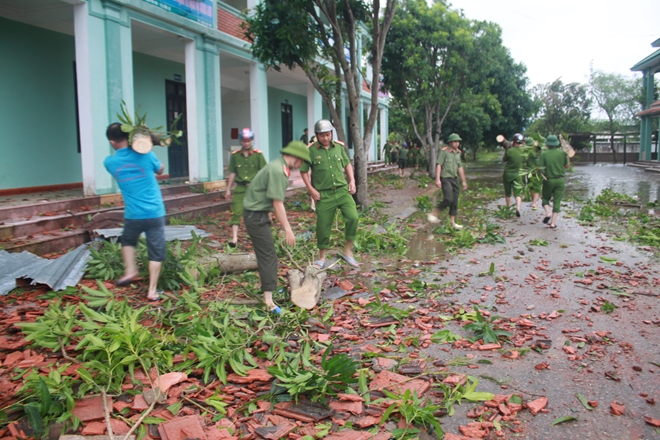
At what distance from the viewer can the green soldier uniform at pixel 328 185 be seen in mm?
6754

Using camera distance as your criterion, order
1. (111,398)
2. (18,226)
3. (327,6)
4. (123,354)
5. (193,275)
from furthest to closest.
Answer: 1. (327,6)
2. (18,226)
3. (193,275)
4. (123,354)
5. (111,398)

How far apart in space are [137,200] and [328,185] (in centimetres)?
247

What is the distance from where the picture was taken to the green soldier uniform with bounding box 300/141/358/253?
6754mm

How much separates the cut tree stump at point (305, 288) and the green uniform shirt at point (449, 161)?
17.5 ft

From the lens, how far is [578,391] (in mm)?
3623

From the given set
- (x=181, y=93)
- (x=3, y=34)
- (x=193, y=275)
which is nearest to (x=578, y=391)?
(x=193, y=275)

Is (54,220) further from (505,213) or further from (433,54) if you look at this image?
(433,54)

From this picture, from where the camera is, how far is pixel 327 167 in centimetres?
675

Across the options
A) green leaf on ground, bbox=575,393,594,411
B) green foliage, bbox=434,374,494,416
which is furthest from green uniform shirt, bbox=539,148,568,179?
green foliage, bbox=434,374,494,416

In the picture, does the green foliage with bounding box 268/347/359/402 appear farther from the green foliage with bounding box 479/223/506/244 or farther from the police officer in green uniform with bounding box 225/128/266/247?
the green foliage with bounding box 479/223/506/244

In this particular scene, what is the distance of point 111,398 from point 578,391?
10.6 feet

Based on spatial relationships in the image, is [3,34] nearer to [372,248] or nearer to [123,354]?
[372,248]

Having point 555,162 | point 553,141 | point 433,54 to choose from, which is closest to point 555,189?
point 555,162

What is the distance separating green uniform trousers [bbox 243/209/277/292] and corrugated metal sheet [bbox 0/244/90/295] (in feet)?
7.40
